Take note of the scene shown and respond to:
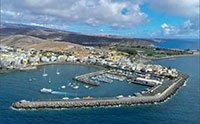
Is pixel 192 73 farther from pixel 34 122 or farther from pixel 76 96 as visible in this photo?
pixel 34 122

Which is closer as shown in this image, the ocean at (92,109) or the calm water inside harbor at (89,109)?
the ocean at (92,109)

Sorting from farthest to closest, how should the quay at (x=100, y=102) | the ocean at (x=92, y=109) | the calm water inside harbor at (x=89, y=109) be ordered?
1. the quay at (x=100, y=102)
2. the calm water inside harbor at (x=89, y=109)
3. the ocean at (x=92, y=109)

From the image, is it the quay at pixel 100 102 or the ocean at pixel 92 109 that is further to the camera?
the quay at pixel 100 102

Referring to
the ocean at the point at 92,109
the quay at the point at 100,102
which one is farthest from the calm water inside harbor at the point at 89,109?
the quay at the point at 100,102

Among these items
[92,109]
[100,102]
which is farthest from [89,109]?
[100,102]

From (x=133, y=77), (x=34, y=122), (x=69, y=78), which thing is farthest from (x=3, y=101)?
(x=133, y=77)

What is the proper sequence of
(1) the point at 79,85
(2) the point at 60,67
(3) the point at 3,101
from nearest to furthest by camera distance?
1. (3) the point at 3,101
2. (1) the point at 79,85
3. (2) the point at 60,67

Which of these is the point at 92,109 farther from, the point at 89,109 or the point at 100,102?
the point at 100,102

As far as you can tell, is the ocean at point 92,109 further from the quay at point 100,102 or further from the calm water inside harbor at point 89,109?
the quay at point 100,102

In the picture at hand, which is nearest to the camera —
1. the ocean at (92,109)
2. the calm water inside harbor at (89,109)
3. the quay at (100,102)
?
the ocean at (92,109)
